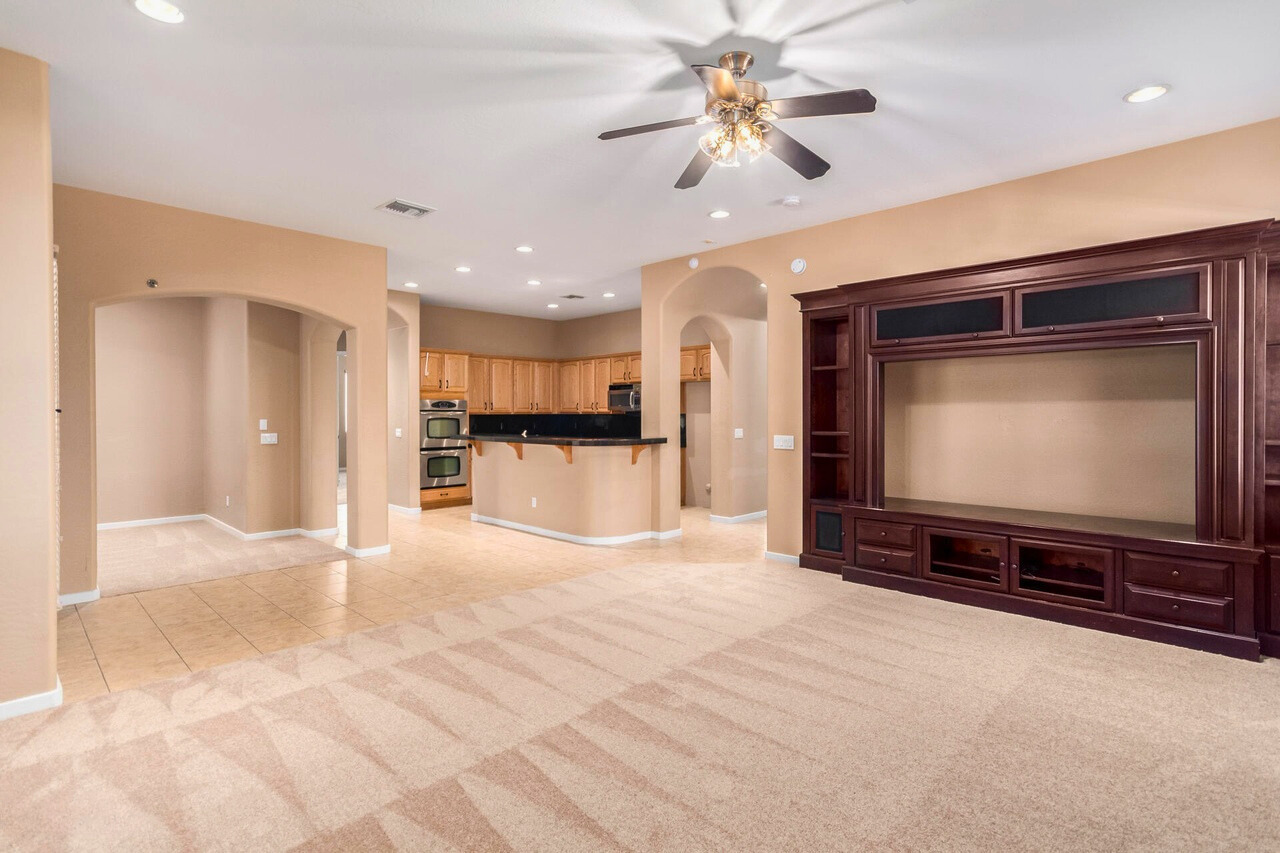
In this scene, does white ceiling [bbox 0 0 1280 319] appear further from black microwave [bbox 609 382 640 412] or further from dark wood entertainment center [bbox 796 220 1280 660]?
black microwave [bbox 609 382 640 412]

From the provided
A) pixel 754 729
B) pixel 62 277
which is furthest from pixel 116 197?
pixel 754 729

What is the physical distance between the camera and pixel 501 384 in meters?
9.58

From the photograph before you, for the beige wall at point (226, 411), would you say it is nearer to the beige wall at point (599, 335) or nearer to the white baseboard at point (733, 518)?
the beige wall at point (599, 335)

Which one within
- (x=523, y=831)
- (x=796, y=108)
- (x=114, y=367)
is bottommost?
(x=523, y=831)

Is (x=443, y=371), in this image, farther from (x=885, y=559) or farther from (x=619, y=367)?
(x=885, y=559)

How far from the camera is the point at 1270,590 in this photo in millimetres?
3365

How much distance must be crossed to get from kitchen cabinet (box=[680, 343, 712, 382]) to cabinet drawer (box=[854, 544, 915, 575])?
3.86 metres

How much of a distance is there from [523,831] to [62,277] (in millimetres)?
→ 4656

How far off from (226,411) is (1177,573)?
8292 millimetres

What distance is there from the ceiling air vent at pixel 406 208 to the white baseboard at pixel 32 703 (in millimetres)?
3401

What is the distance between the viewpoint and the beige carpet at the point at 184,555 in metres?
5.06

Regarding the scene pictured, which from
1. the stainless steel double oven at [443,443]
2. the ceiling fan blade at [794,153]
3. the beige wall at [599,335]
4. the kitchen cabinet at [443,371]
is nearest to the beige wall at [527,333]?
the beige wall at [599,335]

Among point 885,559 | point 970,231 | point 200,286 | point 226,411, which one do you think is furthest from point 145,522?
point 970,231

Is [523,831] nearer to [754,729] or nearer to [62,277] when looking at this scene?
[754,729]
